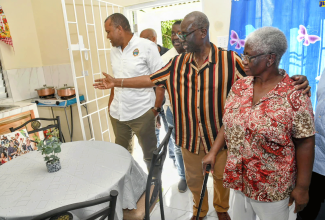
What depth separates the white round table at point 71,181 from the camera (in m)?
1.09

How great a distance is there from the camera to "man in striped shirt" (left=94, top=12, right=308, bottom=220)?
1381 millimetres

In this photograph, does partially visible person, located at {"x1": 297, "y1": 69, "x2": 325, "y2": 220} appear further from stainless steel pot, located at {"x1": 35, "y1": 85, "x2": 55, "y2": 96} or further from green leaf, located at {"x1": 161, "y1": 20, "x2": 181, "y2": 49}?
green leaf, located at {"x1": 161, "y1": 20, "x2": 181, "y2": 49}

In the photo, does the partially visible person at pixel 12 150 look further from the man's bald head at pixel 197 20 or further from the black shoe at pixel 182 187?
the man's bald head at pixel 197 20

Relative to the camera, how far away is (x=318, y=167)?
3.65 ft

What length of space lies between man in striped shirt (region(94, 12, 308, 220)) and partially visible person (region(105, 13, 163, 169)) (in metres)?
0.46

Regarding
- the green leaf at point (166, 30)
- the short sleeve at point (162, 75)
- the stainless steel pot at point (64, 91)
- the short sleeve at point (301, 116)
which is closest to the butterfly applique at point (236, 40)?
the short sleeve at point (162, 75)

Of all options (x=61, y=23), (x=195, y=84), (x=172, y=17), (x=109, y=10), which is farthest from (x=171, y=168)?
(x=172, y=17)

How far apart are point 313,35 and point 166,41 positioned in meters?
6.06

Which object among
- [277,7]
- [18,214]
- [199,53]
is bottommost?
[18,214]

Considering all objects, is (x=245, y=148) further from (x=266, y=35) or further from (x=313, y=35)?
(x=313, y=35)

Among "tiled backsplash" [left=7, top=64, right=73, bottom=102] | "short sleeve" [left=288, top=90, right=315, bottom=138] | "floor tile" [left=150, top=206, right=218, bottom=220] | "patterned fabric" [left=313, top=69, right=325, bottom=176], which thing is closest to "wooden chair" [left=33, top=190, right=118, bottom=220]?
"short sleeve" [left=288, top=90, right=315, bottom=138]

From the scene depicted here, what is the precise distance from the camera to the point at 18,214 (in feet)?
3.35

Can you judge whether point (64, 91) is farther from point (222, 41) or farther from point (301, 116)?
point (301, 116)

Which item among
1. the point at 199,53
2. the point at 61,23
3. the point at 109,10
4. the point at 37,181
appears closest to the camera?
the point at 37,181
